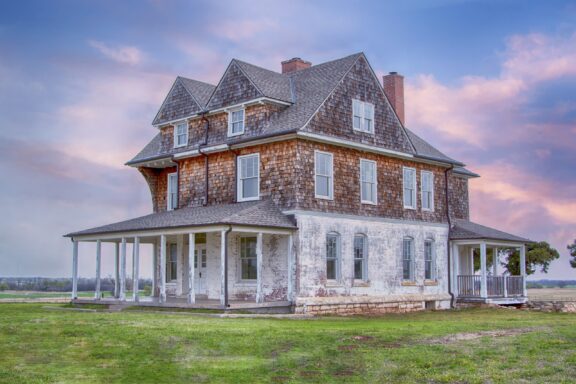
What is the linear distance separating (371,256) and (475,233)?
697cm

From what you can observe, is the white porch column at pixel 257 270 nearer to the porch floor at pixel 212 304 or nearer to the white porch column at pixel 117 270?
the porch floor at pixel 212 304

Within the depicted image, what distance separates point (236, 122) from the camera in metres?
30.5

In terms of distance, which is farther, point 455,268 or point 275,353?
point 455,268

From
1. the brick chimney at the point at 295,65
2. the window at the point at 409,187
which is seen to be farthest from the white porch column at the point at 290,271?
the brick chimney at the point at 295,65

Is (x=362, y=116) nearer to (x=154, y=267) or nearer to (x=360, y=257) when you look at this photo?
(x=360, y=257)

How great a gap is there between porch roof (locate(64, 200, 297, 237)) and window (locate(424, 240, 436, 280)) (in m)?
9.55

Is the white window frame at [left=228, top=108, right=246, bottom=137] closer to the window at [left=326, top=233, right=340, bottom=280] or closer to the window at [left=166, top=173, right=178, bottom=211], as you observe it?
the window at [left=166, top=173, right=178, bottom=211]

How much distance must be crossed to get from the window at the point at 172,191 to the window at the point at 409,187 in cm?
1061

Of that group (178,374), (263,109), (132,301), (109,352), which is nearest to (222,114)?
(263,109)

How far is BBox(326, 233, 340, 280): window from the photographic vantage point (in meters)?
28.8

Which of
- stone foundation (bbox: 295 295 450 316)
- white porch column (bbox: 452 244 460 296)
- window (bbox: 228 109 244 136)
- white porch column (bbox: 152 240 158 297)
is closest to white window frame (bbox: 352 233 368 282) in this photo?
stone foundation (bbox: 295 295 450 316)

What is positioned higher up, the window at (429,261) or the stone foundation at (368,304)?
the window at (429,261)

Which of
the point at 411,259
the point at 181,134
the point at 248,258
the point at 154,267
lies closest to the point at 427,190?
the point at 411,259

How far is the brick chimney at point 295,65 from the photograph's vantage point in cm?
3550
